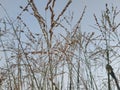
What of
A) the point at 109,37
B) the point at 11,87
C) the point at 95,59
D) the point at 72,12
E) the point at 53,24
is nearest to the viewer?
the point at 53,24

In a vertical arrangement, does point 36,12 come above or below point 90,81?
above

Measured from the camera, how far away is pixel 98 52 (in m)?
2.17

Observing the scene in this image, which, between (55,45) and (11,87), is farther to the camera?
(11,87)

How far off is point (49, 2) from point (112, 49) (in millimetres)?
835

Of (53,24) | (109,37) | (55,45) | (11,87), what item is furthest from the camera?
(11,87)

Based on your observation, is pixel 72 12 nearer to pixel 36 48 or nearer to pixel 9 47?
pixel 36 48

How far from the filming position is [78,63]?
7.41 feet

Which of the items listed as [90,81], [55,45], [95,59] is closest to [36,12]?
[55,45]

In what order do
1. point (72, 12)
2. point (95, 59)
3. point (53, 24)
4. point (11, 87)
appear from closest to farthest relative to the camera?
point (53, 24), point (11, 87), point (95, 59), point (72, 12)

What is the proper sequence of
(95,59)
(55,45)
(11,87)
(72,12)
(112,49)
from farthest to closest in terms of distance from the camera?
(72,12), (95,59), (11,87), (112,49), (55,45)

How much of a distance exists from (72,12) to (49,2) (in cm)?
155

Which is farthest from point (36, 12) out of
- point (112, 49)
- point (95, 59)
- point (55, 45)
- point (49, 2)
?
point (95, 59)

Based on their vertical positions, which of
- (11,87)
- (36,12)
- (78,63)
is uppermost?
(36,12)

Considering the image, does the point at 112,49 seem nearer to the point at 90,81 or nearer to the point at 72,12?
the point at 90,81
